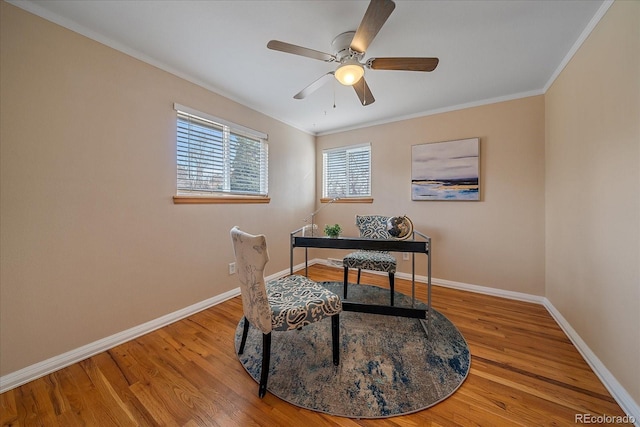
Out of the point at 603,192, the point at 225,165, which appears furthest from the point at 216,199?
the point at 603,192

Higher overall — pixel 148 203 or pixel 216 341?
pixel 148 203

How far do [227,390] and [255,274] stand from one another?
2.38 feet

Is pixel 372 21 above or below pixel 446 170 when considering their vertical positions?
above

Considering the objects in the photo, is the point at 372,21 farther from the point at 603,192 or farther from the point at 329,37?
the point at 603,192

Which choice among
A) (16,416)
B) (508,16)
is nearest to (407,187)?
(508,16)

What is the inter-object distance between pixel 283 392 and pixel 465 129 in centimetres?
329

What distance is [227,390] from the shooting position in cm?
138

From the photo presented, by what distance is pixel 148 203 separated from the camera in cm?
201

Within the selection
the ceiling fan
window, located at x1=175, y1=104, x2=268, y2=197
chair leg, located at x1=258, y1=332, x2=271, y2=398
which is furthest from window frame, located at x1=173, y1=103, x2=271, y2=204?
chair leg, located at x1=258, y1=332, x2=271, y2=398

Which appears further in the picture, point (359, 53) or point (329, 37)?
point (329, 37)

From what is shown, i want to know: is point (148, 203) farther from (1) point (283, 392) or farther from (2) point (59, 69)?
(1) point (283, 392)

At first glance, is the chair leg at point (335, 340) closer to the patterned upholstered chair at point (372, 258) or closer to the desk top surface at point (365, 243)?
the desk top surface at point (365, 243)

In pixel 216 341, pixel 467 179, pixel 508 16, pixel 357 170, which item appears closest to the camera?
pixel 508 16

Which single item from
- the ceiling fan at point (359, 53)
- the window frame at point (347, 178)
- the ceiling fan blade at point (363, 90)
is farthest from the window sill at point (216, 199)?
the ceiling fan blade at point (363, 90)
